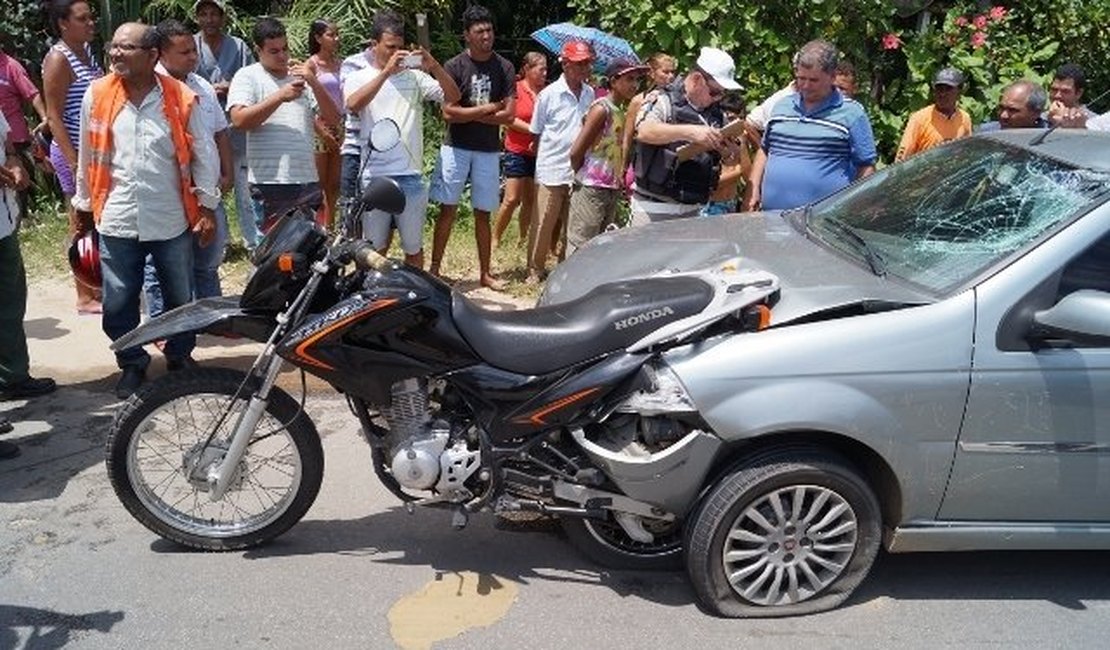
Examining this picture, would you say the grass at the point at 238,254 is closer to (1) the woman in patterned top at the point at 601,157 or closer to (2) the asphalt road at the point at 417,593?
(1) the woman in patterned top at the point at 601,157

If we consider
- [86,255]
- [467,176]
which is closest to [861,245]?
[467,176]

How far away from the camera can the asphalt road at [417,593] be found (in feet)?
11.5

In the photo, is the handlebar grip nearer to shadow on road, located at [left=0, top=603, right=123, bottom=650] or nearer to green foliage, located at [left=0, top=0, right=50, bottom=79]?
shadow on road, located at [left=0, top=603, right=123, bottom=650]

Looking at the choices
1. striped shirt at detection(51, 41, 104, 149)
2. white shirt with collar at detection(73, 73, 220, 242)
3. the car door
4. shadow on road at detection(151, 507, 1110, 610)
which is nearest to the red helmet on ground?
white shirt with collar at detection(73, 73, 220, 242)

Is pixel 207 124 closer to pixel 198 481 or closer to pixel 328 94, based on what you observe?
pixel 328 94

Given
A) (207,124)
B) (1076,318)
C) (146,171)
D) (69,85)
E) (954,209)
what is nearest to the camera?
(1076,318)

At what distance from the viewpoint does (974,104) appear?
889 cm

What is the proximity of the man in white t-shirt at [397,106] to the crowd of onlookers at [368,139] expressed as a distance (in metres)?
0.01

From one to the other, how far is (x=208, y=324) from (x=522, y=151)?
179 inches

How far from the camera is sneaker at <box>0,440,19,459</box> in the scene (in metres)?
4.68

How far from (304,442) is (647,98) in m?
2.84

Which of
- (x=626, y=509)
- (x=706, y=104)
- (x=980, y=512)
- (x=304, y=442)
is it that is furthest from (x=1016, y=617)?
(x=706, y=104)

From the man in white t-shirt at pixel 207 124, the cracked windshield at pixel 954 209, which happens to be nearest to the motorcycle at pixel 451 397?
the cracked windshield at pixel 954 209

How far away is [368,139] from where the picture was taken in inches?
165
